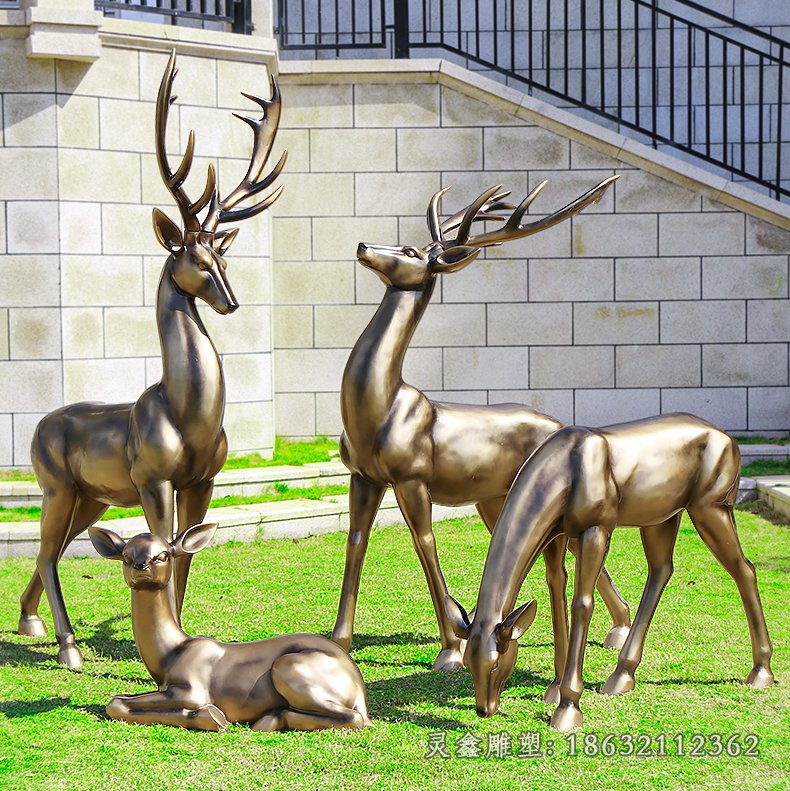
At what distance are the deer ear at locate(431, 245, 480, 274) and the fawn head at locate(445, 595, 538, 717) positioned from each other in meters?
1.94

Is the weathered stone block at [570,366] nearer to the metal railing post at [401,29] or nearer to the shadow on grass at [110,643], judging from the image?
the metal railing post at [401,29]

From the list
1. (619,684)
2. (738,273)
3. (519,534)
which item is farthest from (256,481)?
(519,534)

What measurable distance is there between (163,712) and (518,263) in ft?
26.5

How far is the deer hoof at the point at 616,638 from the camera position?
20.4 ft

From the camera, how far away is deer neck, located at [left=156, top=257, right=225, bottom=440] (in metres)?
5.71

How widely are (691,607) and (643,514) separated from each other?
2163 millimetres

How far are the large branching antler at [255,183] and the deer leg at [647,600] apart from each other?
8.68 feet

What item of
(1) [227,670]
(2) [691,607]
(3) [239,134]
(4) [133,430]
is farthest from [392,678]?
(3) [239,134]

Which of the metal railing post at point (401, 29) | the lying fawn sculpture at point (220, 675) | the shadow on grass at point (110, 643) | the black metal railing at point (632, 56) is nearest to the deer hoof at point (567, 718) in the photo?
the lying fawn sculpture at point (220, 675)

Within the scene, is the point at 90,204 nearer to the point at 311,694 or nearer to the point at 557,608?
the point at 557,608

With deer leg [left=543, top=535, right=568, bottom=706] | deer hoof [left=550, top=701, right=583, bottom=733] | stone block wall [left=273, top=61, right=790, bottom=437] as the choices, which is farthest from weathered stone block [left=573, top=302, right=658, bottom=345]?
deer hoof [left=550, top=701, right=583, bottom=733]

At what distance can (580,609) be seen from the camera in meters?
4.85

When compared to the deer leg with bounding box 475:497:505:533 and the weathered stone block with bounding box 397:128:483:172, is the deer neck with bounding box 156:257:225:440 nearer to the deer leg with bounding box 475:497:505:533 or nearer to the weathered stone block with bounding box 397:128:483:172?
the deer leg with bounding box 475:497:505:533

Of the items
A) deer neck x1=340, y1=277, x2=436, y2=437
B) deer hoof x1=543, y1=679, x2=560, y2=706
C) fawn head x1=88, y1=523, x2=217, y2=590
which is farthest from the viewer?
deer neck x1=340, y1=277, x2=436, y2=437
